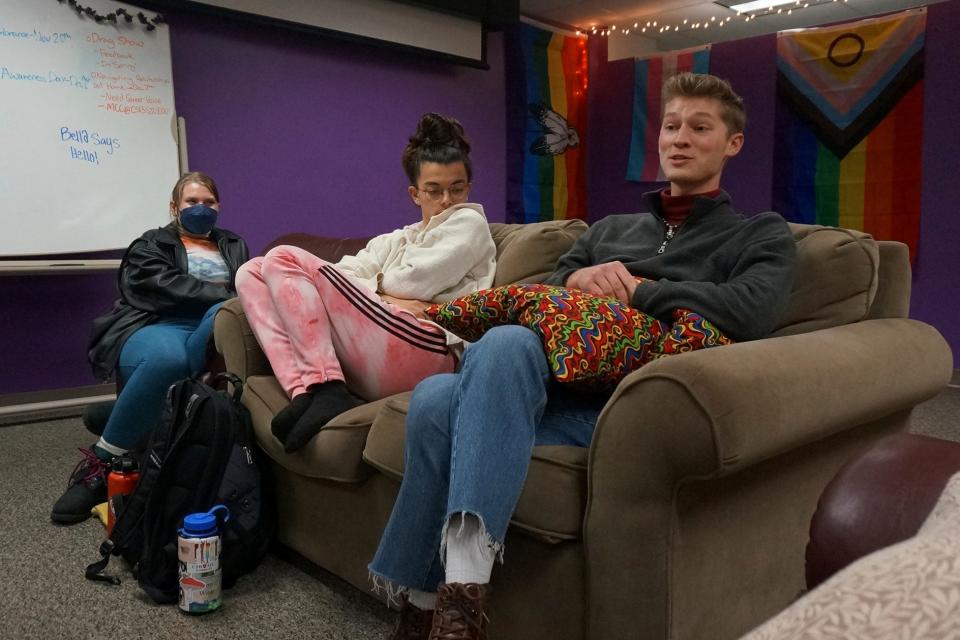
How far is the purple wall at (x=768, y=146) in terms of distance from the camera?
3.59 meters

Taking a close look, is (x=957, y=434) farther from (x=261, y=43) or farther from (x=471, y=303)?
(x=261, y=43)

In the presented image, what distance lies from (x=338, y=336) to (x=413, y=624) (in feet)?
2.08

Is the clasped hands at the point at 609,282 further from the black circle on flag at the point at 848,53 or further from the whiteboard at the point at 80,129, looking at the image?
the black circle on flag at the point at 848,53

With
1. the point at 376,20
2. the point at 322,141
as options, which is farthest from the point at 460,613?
the point at 376,20

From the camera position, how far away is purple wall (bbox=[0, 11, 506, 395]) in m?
3.16

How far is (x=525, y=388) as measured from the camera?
44.3 inches

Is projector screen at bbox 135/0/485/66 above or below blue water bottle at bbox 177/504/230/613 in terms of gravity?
above

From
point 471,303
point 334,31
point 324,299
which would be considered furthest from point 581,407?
point 334,31

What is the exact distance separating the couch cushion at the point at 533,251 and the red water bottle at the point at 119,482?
1000 mm

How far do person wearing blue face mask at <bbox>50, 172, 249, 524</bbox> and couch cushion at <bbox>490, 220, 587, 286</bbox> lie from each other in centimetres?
88

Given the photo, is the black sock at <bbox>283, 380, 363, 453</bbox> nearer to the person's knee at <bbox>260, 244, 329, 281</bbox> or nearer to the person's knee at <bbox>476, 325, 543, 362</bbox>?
the person's knee at <bbox>260, 244, 329, 281</bbox>

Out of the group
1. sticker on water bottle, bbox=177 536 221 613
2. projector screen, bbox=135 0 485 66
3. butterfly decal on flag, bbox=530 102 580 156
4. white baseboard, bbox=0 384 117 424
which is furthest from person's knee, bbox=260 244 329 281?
butterfly decal on flag, bbox=530 102 580 156

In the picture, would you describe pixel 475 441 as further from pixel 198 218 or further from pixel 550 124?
pixel 550 124

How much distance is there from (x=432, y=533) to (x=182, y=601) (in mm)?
618
